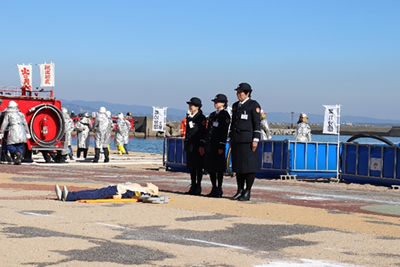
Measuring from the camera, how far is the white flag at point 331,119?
25.1 m

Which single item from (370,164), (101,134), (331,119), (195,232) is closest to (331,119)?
(331,119)

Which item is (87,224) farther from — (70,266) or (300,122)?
(300,122)

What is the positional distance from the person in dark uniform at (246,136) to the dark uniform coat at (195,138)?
4.20 feet

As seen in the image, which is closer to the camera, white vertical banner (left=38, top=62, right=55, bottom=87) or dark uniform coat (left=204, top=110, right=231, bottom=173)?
dark uniform coat (left=204, top=110, right=231, bottom=173)

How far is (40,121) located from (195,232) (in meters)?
20.1

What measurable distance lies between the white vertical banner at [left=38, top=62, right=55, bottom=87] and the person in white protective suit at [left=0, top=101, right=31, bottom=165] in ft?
13.7

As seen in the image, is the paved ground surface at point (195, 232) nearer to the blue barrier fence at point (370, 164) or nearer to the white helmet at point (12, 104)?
the blue barrier fence at point (370, 164)

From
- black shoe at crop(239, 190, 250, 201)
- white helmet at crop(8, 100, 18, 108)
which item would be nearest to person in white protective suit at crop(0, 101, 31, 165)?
white helmet at crop(8, 100, 18, 108)

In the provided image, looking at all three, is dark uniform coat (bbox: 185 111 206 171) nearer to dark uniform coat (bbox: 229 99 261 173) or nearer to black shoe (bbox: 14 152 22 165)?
dark uniform coat (bbox: 229 99 261 173)

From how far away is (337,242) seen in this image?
902 cm

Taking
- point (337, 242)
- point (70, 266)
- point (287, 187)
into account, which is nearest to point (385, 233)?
point (337, 242)

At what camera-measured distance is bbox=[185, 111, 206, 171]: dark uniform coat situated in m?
15.4

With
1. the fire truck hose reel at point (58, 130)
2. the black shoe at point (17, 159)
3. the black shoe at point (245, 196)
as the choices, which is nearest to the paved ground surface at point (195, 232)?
the black shoe at point (245, 196)

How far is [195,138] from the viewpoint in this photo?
15391 mm
